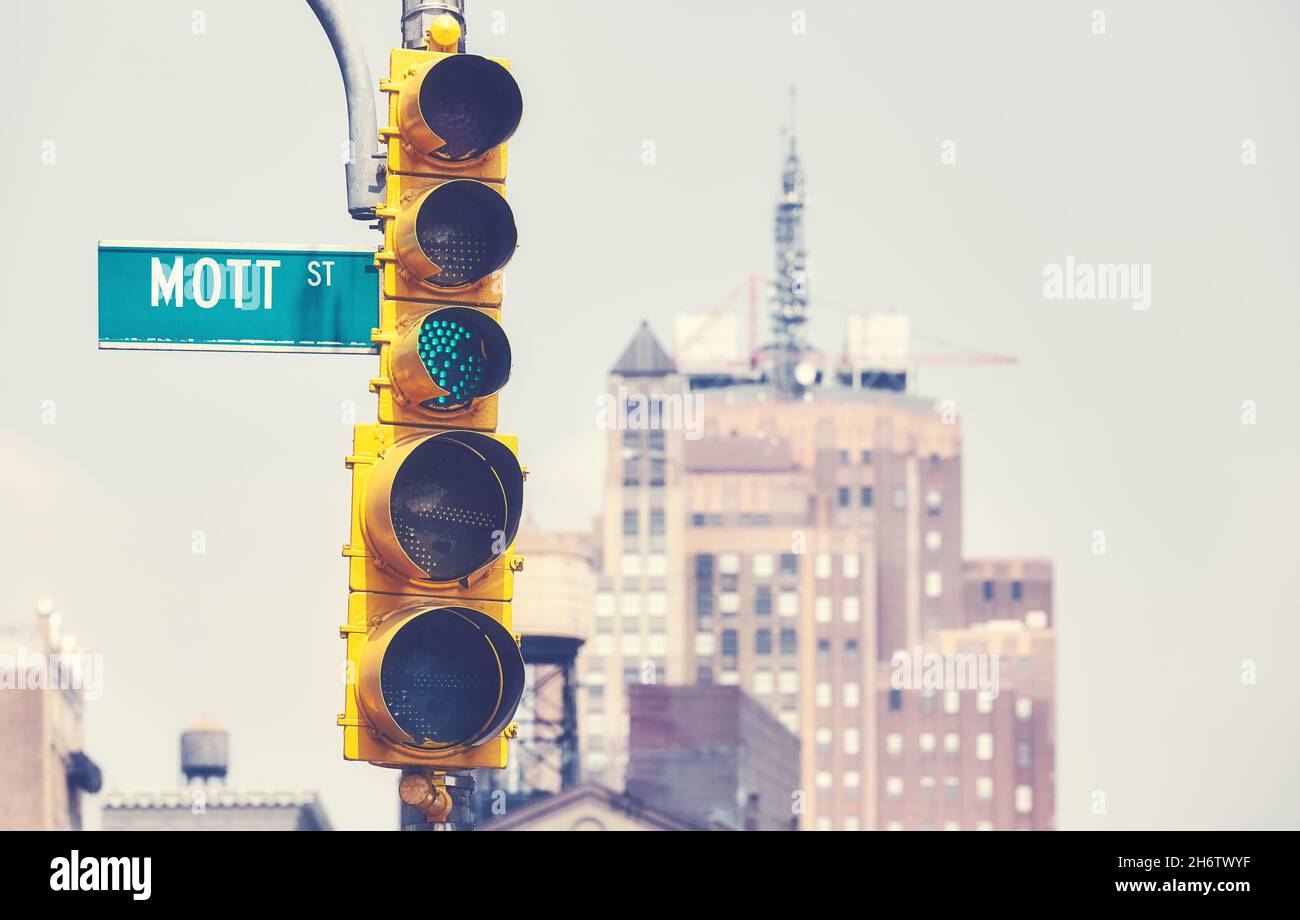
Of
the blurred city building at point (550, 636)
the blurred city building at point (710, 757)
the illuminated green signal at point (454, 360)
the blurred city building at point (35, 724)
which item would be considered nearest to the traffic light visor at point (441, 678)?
the illuminated green signal at point (454, 360)

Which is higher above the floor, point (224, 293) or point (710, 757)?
point (224, 293)

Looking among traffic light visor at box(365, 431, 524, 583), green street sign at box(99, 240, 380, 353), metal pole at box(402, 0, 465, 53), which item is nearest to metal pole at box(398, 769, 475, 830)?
traffic light visor at box(365, 431, 524, 583)

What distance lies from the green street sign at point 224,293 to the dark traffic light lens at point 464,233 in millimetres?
1016

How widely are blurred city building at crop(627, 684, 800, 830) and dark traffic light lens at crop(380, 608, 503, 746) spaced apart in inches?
4602

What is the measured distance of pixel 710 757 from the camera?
468ft

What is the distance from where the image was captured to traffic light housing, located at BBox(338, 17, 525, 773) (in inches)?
402

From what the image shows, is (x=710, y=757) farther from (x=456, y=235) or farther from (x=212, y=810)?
(x=456, y=235)

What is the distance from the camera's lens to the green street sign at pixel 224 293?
1153 centimetres

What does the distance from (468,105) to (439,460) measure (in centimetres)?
137

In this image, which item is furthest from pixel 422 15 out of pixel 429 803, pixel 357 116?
pixel 429 803

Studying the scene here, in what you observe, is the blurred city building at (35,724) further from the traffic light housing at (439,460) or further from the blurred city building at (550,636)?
the traffic light housing at (439,460)

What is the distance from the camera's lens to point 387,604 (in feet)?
33.9
